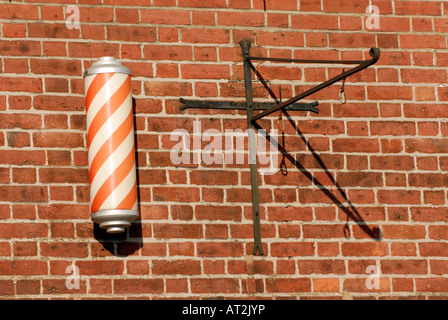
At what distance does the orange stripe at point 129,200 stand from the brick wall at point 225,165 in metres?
0.18

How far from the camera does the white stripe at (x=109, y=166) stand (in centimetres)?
419

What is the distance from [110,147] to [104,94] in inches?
9.9

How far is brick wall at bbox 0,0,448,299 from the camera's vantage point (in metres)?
4.34

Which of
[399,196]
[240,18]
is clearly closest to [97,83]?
[240,18]

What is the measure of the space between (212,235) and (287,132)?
2.18ft

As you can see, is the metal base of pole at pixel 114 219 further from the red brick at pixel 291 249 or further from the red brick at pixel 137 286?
the red brick at pixel 291 249

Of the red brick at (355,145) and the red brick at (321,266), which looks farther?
the red brick at (355,145)

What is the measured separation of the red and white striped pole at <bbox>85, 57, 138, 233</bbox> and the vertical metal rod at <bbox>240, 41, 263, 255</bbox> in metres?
0.61

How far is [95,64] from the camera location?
14.1ft

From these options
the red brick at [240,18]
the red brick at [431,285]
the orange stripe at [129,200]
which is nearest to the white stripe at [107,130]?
the orange stripe at [129,200]

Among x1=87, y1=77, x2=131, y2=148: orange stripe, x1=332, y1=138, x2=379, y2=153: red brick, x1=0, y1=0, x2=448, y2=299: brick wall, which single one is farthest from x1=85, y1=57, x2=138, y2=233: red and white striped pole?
x1=332, y1=138, x2=379, y2=153: red brick

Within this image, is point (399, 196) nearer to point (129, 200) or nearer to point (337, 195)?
point (337, 195)

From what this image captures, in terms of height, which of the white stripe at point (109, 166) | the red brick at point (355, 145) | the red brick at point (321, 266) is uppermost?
the red brick at point (355, 145)
